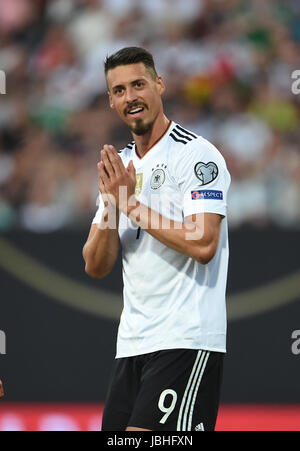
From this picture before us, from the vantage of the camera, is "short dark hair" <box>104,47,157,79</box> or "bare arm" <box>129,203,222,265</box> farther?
"short dark hair" <box>104,47,157,79</box>

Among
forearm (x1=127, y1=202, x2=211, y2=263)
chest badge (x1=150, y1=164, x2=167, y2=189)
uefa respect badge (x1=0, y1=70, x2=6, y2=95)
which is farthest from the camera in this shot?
uefa respect badge (x1=0, y1=70, x2=6, y2=95)

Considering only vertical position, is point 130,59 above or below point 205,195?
above

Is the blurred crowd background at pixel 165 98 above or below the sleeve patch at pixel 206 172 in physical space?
above

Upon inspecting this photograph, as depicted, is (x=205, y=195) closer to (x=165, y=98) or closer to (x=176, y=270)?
(x=176, y=270)

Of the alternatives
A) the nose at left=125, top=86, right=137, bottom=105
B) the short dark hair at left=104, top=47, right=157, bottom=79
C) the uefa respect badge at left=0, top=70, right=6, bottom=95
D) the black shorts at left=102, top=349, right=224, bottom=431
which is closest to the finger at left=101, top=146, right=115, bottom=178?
the nose at left=125, top=86, right=137, bottom=105

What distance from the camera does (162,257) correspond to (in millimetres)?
4023

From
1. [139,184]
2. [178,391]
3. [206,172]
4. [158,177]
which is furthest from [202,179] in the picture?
[178,391]

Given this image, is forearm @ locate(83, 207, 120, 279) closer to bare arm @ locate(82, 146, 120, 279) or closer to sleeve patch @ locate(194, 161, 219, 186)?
bare arm @ locate(82, 146, 120, 279)

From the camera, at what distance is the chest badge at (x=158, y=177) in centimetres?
410

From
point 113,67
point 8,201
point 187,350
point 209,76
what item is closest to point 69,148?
point 8,201

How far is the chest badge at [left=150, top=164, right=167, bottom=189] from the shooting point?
410 cm

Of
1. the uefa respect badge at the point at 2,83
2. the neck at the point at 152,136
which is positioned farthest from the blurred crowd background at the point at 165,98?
the neck at the point at 152,136

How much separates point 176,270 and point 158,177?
0.48m

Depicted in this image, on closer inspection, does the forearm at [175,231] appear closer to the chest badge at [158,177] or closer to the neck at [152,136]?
the chest badge at [158,177]
